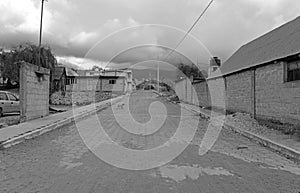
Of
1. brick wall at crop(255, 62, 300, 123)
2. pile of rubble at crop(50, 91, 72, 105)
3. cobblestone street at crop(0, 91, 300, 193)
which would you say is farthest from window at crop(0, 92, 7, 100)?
pile of rubble at crop(50, 91, 72, 105)

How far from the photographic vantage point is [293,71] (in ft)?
36.6

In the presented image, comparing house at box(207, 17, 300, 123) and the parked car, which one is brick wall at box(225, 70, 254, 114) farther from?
the parked car

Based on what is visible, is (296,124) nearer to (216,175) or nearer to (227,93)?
(216,175)

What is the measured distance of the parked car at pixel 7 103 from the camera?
15.5 meters

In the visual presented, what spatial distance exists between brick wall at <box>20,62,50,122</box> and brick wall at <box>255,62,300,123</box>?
11.0m

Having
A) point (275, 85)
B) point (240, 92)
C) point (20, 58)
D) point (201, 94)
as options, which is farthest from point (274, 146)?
point (20, 58)

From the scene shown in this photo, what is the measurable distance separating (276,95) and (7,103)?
14316mm

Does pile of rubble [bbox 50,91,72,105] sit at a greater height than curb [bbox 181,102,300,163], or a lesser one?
greater

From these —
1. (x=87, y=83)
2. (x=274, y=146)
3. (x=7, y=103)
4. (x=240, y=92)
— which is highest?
(x=87, y=83)

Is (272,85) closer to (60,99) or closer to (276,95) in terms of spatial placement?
(276,95)

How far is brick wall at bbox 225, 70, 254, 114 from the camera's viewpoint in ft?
49.1

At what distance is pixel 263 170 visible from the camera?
5695mm

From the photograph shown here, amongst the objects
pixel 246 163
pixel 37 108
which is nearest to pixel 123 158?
pixel 246 163

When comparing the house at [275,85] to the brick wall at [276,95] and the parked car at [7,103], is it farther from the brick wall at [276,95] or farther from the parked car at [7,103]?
the parked car at [7,103]
